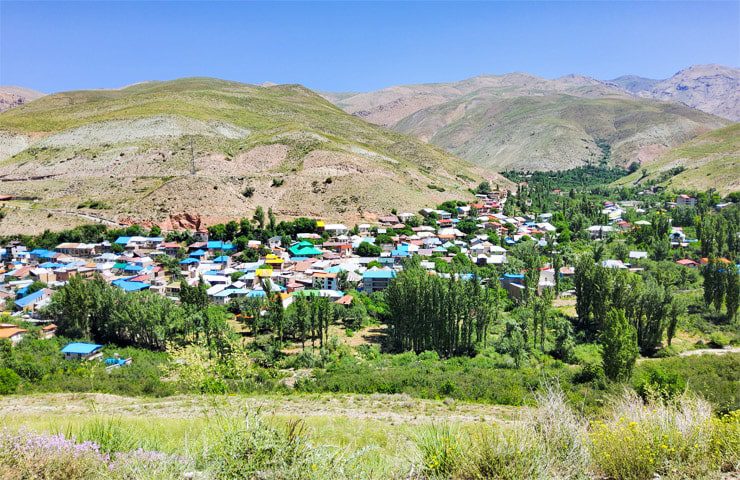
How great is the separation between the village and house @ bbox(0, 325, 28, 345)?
43 mm

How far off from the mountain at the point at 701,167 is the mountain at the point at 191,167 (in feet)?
110

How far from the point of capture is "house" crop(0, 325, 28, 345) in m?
24.1

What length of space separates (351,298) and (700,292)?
26.2 metres

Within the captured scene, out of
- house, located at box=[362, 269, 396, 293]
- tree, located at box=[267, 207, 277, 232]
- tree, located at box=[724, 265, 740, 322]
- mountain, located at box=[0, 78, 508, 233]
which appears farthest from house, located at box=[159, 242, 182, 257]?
tree, located at box=[724, 265, 740, 322]

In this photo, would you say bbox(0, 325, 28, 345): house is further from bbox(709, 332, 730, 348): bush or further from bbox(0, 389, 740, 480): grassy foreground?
bbox(709, 332, 730, 348): bush

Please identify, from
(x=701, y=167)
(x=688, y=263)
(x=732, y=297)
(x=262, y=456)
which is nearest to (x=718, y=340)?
(x=732, y=297)

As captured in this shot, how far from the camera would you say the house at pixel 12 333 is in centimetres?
2406

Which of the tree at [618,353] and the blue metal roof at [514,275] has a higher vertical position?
the blue metal roof at [514,275]

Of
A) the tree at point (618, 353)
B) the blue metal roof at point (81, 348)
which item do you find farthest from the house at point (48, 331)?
the tree at point (618, 353)

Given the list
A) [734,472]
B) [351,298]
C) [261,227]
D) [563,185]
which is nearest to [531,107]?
[563,185]

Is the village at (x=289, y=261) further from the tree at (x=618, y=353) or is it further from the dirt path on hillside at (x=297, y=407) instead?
the tree at (x=618, y=353)

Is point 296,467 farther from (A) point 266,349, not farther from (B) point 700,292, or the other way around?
(B) point 700,292

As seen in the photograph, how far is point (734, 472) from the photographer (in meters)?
5.93

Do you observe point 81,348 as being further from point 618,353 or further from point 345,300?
point 618,353
